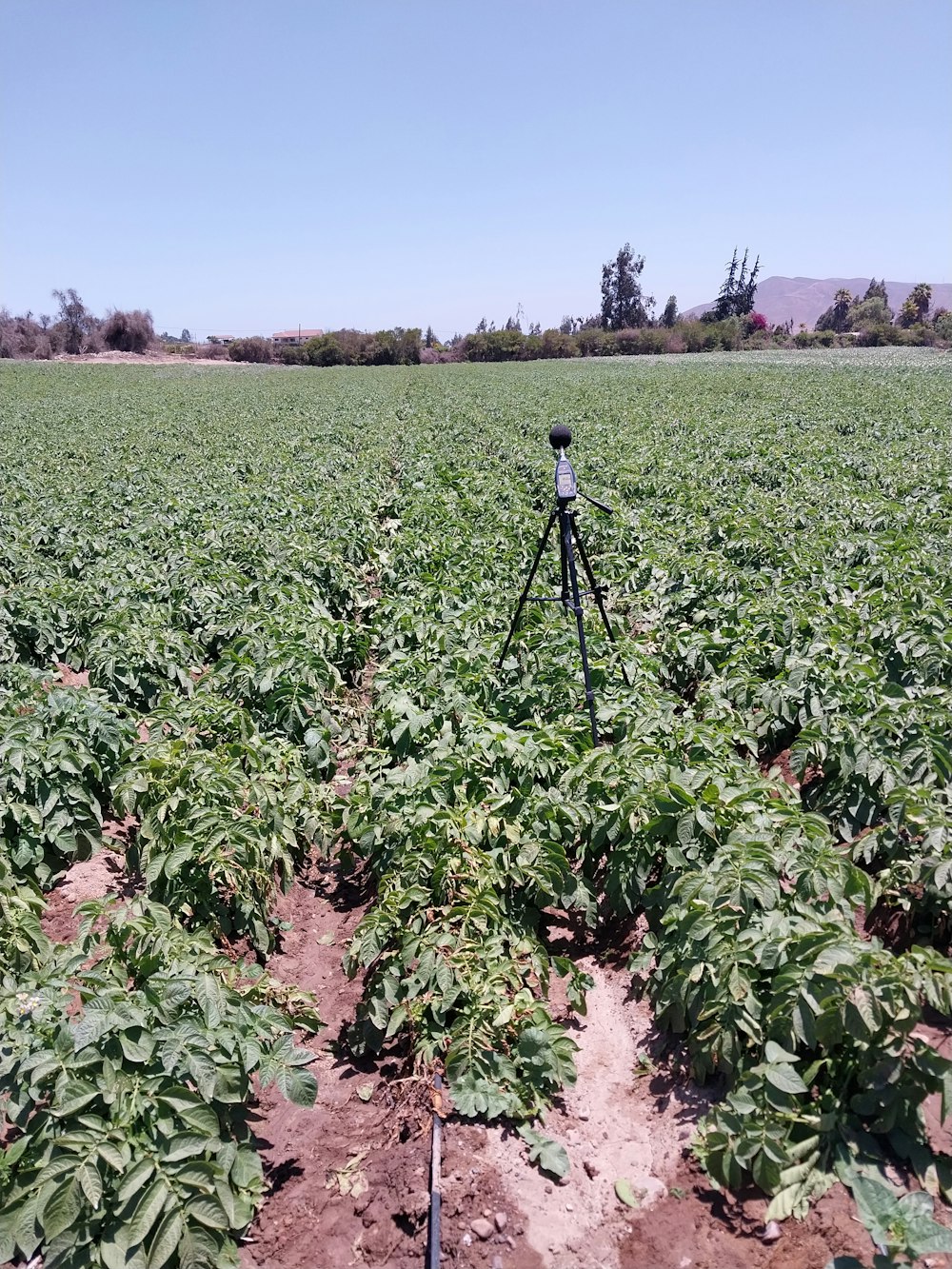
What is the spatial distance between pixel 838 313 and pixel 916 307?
41.3 feet

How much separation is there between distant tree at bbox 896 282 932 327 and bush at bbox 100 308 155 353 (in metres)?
98.4

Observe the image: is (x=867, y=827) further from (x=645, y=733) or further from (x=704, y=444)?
(x=704, y=444)

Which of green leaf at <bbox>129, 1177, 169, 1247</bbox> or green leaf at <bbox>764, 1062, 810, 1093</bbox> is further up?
green leaf at <bbox>764, 1062, 810, 1093</bbox>

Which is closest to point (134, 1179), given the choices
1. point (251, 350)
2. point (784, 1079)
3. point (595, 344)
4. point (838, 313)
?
point (784, 1079)

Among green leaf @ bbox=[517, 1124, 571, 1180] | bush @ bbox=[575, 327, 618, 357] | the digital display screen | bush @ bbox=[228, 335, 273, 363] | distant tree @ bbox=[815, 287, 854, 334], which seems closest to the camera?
green leaf @ bbox=[517, 1124, 571, 1180]

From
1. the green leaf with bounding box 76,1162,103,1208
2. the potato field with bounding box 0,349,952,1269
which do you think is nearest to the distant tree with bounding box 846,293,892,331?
the potato field with bounding box 0,349,952,1269

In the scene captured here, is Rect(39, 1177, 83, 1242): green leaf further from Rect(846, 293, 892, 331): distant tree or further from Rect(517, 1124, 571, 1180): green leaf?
Rect(846, 293, 892, 331): distant tree

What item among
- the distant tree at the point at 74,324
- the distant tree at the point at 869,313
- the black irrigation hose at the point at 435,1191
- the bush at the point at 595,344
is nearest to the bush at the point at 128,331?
the distant tree at the point at 74,324

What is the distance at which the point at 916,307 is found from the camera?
365ft

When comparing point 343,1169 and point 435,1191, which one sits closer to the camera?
point 435,1191

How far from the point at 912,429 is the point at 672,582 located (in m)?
13.3

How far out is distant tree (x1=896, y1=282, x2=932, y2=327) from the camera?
10888 cm

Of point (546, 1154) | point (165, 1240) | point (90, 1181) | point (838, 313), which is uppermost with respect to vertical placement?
point (838, 313)

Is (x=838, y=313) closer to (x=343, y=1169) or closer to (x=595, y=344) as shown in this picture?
(x=595, y=344)
